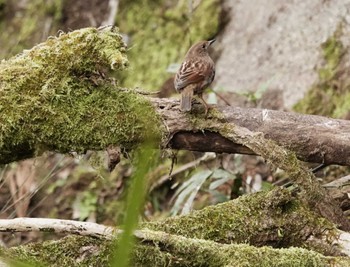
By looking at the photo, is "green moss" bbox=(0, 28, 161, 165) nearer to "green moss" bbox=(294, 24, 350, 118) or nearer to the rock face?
the rock face

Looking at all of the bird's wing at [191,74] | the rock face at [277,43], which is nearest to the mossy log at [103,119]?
the bird's wing at [191,74]

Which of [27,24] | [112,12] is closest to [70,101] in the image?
[112,12]

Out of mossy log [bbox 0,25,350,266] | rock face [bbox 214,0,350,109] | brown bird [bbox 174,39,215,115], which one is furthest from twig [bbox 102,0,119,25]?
mossy log [bbox 0,25,350,266]

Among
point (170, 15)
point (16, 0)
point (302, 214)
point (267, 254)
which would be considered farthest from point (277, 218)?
point (16, 0)

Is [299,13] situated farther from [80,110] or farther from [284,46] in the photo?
[80,110]

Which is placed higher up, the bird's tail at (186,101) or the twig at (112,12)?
the twig at (112,12)

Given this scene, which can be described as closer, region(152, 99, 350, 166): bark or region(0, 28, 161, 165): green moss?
region(0, 28, 161, 165): green moss

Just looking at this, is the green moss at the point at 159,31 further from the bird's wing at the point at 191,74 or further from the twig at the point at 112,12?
the bird's wing at the point at 191,74
